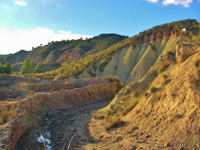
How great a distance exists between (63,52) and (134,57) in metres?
52.6

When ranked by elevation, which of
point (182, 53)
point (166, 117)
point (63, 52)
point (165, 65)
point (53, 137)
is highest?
point (63, 52)

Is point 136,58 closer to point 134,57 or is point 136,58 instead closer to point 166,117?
point 134,57

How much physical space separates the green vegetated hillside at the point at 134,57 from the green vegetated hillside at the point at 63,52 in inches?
954

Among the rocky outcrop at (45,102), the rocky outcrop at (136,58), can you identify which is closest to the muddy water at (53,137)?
the rocky outcrop at (45,102)

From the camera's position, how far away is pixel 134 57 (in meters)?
49.2

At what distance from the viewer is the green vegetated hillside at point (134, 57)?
1783 inches

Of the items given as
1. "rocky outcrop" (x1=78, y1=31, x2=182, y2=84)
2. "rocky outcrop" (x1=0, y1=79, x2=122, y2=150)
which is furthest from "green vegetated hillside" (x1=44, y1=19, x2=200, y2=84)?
"rocky outcrop" (x1=0, y1=79, x2=122, y2=150)

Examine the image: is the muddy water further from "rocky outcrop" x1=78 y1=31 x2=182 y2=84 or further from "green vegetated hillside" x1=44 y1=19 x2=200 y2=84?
"green vegetated hillside" x1=44 y1=19 x2=200 y2=84

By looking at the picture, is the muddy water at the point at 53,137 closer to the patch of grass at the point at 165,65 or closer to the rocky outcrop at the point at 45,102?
the rocky outcrop at the point at 45,102

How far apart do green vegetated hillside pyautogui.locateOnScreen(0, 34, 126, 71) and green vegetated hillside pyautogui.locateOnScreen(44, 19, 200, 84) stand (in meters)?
24.2

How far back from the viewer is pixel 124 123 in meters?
8.77

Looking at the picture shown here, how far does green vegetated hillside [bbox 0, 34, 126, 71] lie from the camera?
80.7m

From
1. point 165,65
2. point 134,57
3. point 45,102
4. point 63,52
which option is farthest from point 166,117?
point 63,52

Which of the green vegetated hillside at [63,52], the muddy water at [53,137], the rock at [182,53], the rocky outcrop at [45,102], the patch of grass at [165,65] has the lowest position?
the muddy water at [53,137]
